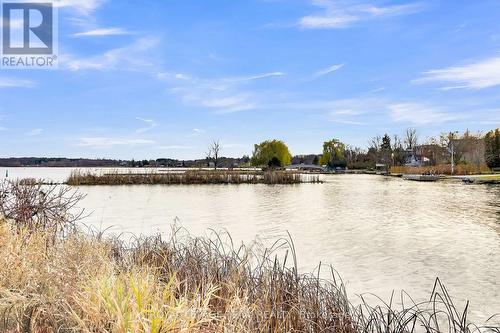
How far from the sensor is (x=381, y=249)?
9.77 meters

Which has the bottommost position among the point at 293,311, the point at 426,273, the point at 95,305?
the point at 426,273

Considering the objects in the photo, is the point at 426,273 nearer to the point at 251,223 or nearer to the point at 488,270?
the point at 488,270

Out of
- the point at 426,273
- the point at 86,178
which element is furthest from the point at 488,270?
the point at 86,178

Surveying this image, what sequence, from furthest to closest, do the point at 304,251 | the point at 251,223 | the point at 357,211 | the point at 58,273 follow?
the point at 357,211 < the point at 251,223 < the point at 304,251 < the point at 58,273

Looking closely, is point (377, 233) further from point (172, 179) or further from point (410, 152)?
point (410, 152)

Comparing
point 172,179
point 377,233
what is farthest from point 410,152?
point 377,233

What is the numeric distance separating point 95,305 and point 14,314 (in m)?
0.93

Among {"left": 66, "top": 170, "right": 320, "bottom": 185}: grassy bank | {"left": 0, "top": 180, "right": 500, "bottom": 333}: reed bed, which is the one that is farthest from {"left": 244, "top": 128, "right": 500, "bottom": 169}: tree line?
{"left": 0, "top": 180, "right": 500, "bottom": 333}: reed bed

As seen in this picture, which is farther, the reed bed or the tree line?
the tree line

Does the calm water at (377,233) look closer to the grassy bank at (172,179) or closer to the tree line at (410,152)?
the grassy bank at (172,179)

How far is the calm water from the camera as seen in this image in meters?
7.09

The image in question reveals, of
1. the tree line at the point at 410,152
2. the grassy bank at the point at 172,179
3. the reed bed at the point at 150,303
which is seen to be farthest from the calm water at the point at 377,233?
the tree line at the point at 410,152

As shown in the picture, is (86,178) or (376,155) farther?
(376,155)

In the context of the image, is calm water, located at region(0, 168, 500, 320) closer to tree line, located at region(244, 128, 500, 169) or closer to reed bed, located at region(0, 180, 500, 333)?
reed bed, located at region(0, 180, 500, 333)
